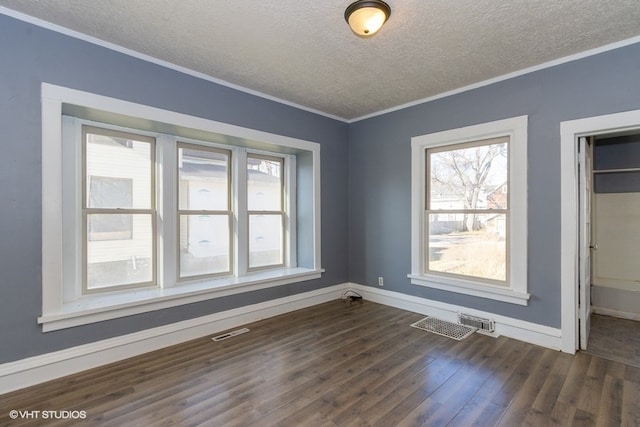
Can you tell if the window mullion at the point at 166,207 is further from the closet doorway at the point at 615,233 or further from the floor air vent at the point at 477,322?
the closet doorway at the point at 615,233

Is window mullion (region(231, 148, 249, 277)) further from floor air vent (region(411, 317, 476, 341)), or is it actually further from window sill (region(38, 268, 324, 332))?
Result: floor air vent (region(411, 317, 476, 341))

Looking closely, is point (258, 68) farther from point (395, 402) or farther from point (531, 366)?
point (531, 366)

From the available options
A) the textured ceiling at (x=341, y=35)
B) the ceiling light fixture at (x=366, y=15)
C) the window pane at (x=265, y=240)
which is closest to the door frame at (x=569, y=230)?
the textured ceiling at (x=341, y=35)

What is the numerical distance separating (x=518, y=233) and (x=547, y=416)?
176cm

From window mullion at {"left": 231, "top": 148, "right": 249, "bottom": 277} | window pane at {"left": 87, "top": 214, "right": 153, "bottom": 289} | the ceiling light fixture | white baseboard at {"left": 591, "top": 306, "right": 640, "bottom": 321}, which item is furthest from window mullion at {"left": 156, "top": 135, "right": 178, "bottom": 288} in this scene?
white baseboard at {"left": 591, "top": 306, "right": 640, "bottom": 321}

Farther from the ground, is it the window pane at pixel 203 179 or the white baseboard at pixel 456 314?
the window pane at pixel 203 179

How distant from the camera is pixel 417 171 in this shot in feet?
13.4

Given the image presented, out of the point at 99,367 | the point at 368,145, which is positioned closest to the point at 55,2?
the point at 99,367

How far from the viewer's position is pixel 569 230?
294cm

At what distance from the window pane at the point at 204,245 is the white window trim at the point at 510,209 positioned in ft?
8.12

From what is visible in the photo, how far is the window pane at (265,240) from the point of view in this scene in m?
4.22

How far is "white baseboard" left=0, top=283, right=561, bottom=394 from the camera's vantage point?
2383mm

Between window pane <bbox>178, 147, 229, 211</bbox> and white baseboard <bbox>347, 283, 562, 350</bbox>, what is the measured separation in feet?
7.95

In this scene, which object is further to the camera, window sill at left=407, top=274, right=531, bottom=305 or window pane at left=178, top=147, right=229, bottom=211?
window pane at left=178, top=147, right=229, bottom=211
